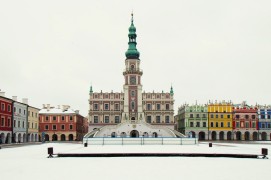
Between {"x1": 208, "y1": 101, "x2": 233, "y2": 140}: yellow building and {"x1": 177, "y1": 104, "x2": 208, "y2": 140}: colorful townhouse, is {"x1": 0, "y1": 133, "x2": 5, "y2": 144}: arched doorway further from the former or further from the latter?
{"x1": 208, "y1": 101, "x2": 233, "y2": 140}: yellow building

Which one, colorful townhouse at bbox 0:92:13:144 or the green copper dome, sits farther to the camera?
the green copper dome

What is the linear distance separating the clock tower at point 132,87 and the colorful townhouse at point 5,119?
34.3 meters

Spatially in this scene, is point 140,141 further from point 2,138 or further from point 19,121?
point 19,121

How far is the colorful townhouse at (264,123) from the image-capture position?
103 m

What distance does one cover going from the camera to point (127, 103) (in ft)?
322

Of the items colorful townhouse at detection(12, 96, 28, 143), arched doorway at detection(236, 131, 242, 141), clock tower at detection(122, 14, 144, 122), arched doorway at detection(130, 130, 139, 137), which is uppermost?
clock tower at detection(122, 14, 144, 122)

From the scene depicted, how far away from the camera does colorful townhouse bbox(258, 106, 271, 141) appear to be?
4038 inches

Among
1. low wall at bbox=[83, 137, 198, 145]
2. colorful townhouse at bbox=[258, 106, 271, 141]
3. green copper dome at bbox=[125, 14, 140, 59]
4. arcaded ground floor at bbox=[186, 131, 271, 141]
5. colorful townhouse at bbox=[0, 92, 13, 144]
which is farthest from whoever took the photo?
arcaded ground floor at bbox=[186, 131, 271, 141]

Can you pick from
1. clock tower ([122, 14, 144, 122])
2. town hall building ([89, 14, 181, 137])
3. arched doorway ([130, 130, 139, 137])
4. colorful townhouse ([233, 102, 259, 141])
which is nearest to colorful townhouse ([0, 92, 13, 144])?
arched doorway ([130, 130, 139, 137])

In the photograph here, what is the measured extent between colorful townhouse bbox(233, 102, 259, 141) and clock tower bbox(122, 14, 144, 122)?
2794cm

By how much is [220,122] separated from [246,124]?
722cm

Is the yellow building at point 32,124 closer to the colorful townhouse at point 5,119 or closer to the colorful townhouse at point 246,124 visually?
the colorful townhouse at point 5,119

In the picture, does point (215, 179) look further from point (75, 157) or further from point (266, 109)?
point (266, 109)

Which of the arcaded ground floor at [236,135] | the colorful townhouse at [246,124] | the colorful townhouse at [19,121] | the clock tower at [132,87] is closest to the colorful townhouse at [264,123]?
the arcaded ground floor at [236,135]
